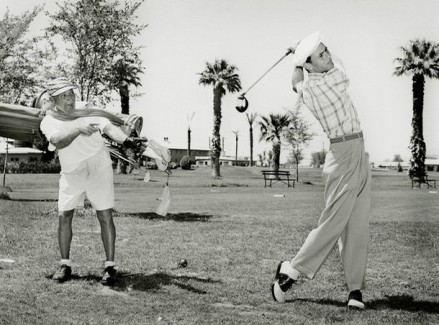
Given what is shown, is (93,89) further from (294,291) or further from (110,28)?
(294,291)

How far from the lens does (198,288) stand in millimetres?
5641

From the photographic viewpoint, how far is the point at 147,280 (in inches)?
236

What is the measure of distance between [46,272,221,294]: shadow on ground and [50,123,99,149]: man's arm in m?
1.33

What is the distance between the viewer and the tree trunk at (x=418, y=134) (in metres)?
46.6

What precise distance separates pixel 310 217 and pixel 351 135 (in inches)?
381

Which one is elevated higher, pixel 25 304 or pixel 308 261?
pixel 308 261

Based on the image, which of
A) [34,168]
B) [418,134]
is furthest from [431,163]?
[34,168]

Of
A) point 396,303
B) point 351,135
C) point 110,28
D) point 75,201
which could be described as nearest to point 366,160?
point 351,135

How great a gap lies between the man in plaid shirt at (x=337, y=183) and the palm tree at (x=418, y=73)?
43882mm

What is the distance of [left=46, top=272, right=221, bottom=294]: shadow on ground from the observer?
5648 mm

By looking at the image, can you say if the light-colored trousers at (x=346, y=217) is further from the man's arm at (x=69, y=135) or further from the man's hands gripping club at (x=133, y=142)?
the man's arm at (x=69, y=135)

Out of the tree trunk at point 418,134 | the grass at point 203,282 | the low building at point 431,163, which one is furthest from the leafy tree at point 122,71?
the low building at point 431,163

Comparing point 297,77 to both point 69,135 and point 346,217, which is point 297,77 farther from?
point 69,135

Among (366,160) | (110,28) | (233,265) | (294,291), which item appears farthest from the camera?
(110,28)
